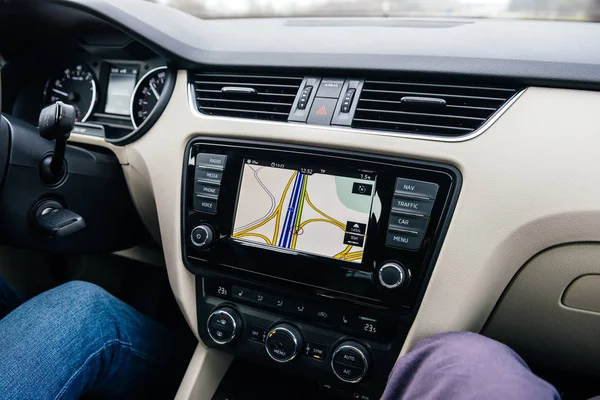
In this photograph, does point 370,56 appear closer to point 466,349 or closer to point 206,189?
point 206,189

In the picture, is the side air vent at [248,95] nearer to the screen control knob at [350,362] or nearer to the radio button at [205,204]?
the radio button at [205,204]

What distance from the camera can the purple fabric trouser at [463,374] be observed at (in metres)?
0.64

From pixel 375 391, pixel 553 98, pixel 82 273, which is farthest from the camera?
pixel 82 273

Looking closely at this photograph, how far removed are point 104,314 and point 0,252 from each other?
27.1 inches

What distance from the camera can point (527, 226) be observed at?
833 millimetres

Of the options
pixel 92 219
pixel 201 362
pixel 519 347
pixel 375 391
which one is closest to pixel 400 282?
pixel 375 391

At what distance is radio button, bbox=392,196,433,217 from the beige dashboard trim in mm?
49

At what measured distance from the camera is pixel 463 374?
69 centimetres

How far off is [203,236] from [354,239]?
33 cm

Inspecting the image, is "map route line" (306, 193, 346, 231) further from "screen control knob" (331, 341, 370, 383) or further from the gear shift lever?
the gear shift lever

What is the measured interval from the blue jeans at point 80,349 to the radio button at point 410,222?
2.08ft

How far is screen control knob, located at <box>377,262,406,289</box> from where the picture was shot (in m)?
0.89

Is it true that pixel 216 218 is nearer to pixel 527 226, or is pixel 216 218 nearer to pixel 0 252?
pixel 527 226

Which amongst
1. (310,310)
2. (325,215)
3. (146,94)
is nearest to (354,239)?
(325,215)
